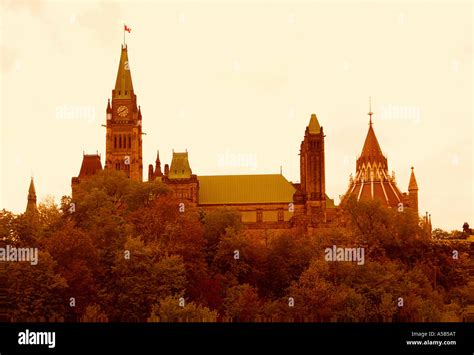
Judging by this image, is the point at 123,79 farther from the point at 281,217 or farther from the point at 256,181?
the point at 281,217

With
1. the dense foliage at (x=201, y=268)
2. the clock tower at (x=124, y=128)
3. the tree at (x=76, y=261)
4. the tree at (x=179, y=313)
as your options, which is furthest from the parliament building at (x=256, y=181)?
the tree at (x=179, y=313)

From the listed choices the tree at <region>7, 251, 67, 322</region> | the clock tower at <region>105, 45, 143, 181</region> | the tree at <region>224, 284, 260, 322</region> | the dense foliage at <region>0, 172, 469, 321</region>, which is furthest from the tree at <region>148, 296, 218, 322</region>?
the clock tower at <region>105, 45, 143, 181</region>

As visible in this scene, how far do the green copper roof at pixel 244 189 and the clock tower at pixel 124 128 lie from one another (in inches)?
569

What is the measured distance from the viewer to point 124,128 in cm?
15925

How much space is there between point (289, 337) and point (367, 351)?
16.5ft

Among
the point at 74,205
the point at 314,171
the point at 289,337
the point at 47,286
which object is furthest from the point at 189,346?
the point at 314,171

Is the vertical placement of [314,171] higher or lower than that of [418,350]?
higher

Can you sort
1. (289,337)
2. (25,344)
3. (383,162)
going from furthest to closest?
(383,162), (289,337), (25,344)

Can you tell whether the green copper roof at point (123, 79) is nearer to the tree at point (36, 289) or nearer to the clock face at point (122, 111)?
the clock face at point (122, 111)

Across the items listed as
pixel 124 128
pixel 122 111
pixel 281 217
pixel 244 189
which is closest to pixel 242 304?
pixel 281 217

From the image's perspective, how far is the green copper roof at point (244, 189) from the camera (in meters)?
143

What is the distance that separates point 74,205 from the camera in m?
91.2

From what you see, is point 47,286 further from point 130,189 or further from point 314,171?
point 314,171

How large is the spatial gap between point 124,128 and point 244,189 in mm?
24702
